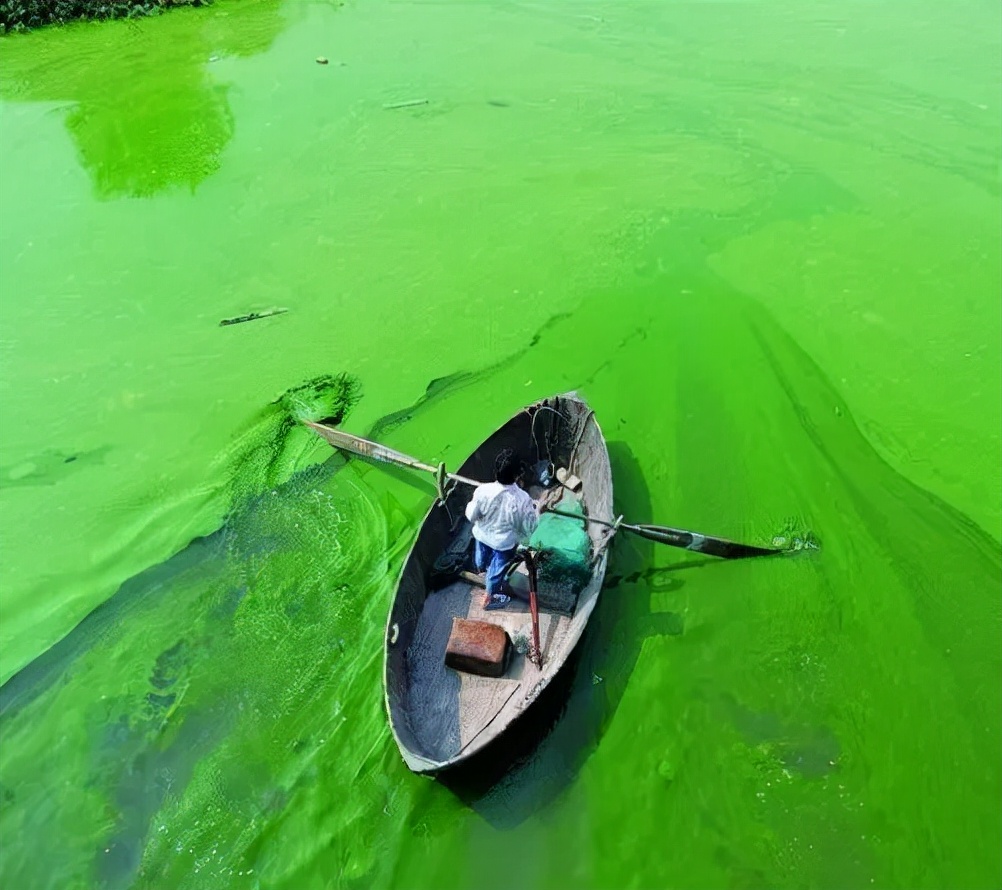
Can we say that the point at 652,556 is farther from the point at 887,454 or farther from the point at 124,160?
the point at 124,160

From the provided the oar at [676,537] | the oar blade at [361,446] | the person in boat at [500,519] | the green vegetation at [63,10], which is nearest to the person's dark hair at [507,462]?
the oar at [676,537]

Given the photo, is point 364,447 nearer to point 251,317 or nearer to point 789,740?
point 251,317

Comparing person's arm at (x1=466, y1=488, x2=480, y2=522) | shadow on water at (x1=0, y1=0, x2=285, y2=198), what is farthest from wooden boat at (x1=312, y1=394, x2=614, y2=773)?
shadow on water at (x1=0, y1=0, x2=285, y2=198)

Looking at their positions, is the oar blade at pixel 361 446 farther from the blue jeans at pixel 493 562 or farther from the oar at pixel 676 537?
the blue jeans at pixel 493 562

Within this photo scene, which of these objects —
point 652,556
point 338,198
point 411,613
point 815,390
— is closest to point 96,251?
point 338,198

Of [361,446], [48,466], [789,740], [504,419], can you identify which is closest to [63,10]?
[48,466]
